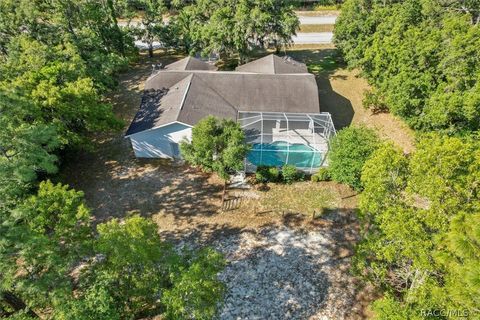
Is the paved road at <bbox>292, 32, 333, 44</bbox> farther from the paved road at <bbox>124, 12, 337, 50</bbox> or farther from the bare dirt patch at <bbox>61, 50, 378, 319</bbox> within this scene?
the bare dirt patch at <bbox>61, 50, 378, 319</bbox>

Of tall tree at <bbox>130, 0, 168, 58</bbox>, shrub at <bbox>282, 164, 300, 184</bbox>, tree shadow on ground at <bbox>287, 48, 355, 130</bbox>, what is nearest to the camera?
shrub at <bbox>282, 164, 300, 184</bbox>

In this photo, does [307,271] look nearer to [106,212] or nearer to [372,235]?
[372,235]

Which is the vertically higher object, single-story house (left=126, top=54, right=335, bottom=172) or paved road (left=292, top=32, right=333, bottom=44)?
paved road (left=292, top=32, right=333, bottom=44)

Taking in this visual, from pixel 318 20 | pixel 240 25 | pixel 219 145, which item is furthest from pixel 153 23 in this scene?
pixel 318 20

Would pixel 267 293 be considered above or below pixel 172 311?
below

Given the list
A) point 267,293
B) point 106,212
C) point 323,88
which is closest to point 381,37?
point 323,88

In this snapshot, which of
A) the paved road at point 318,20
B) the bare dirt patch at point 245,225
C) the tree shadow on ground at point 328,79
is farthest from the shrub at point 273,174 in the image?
the paved road at point 318,20

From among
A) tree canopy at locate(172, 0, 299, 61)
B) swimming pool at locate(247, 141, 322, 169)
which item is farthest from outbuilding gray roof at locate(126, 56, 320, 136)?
tree canopy at locate(172, 0, 299, 61)

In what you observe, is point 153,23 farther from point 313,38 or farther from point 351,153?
point 351,153
